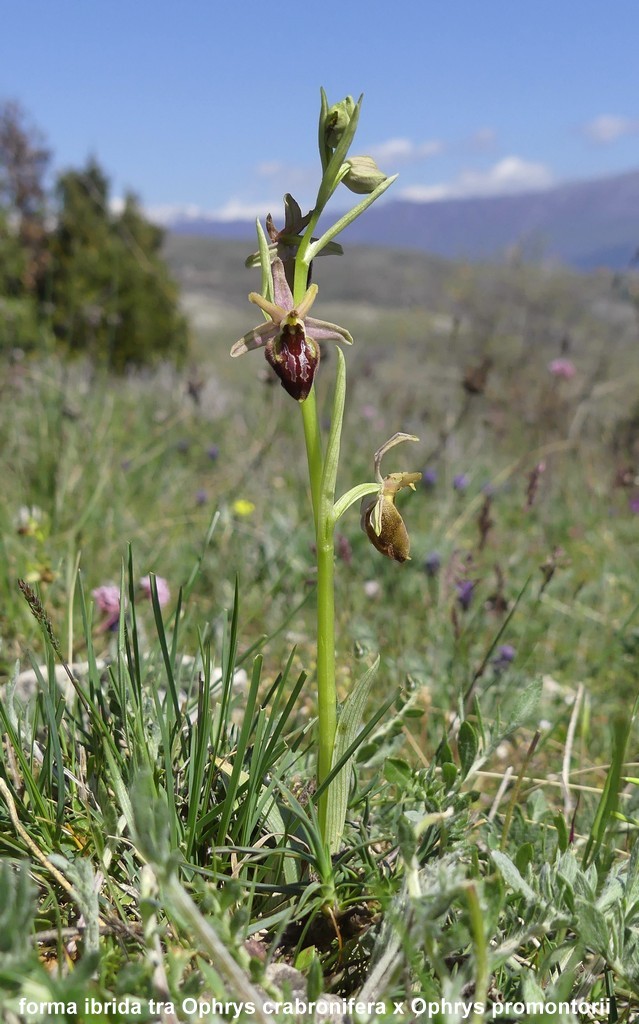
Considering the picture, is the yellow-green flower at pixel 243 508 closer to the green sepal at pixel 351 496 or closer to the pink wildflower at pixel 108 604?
the pink wildflower at pixel 108 604

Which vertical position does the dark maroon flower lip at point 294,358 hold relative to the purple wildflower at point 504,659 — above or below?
above

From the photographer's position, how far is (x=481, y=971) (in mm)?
897

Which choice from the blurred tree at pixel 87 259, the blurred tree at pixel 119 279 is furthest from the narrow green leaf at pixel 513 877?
the blurred tree at pixel 119 279

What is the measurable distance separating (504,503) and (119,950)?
3.55 m

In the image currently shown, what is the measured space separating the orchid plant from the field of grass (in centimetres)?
6

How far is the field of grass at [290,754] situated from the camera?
3.23 ft

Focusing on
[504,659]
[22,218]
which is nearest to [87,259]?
[22,218]

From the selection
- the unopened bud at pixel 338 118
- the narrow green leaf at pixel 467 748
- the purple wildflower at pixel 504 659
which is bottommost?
the purple wildflower at pixel 504 659

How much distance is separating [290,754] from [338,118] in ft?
3.43

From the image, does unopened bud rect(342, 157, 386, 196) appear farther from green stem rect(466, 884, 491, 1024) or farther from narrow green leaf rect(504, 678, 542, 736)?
green stem rect(466, 884, 491, 1024)

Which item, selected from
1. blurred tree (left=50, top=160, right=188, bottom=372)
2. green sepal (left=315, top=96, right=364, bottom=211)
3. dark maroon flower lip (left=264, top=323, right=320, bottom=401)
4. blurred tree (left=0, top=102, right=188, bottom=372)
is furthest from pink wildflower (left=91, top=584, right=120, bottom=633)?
blurred tree (left=50, top=160, right=188, bottom=372)

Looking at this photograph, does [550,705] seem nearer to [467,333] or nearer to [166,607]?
[166,607]

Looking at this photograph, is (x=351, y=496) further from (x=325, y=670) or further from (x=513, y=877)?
(x=513, y=877)

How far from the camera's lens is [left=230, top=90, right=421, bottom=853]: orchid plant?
1.20 m
